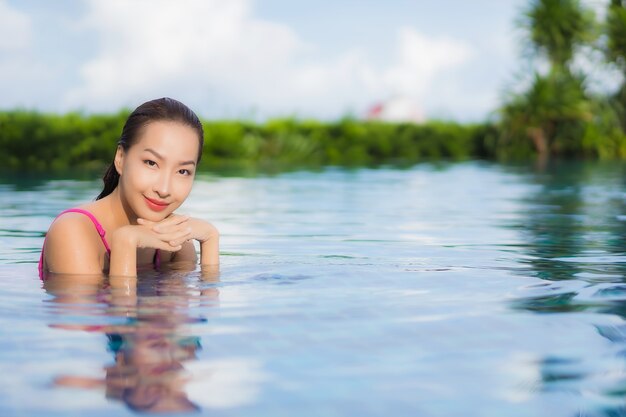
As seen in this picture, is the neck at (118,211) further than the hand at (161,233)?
Yes

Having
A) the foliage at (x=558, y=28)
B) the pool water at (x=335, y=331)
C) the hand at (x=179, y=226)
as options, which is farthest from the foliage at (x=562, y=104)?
the hand at (x=179, y=226)

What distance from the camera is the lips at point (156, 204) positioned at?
367 cm

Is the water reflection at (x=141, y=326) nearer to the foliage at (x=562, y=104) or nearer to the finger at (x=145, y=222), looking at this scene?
the finger at (x=145, y=222)

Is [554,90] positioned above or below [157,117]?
above

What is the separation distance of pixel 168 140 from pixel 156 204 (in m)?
0.24

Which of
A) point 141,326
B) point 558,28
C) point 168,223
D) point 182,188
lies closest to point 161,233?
point 168,223

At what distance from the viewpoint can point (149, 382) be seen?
6.97ft

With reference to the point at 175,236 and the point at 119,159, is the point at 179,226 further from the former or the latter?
the point at 119,159

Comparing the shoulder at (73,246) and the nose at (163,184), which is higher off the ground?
the nose at (163,184)

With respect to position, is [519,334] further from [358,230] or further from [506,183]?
[506,183]

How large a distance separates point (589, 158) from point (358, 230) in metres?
20.4

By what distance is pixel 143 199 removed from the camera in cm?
367

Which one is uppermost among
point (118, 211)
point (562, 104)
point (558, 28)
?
point (558, 28)

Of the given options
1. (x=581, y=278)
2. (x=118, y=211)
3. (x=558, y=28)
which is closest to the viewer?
(x=118, y=211)
